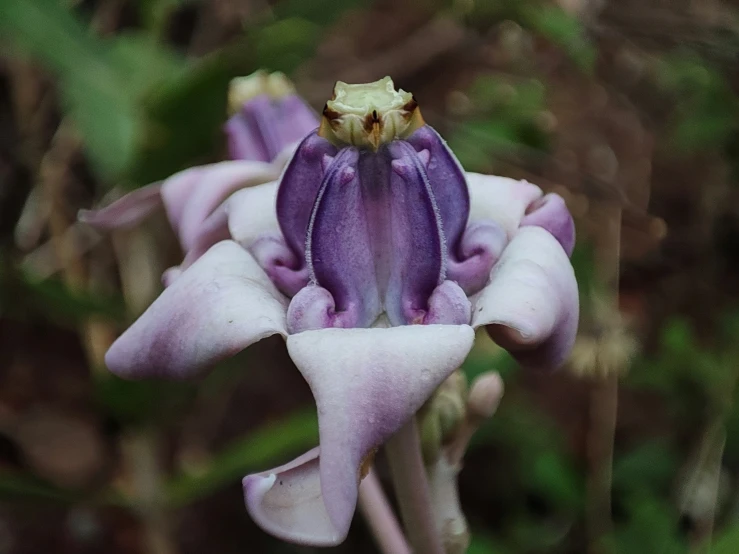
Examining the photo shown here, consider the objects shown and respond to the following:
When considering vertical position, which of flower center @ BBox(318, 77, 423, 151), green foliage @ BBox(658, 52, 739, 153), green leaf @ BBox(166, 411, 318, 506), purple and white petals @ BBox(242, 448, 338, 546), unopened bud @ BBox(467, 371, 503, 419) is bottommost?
green leaf @ BBox(166, 411, 318, 506)

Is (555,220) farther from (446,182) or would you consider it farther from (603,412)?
(603,412)

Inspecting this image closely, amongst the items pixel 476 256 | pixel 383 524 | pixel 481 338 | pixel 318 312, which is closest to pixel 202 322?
pixel 318 312

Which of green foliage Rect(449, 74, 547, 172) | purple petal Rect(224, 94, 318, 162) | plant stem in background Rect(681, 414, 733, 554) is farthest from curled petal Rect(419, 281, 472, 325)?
plant stem in background Rect(681, 414, 733, 554)

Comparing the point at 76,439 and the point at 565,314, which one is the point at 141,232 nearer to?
the point at 76,439

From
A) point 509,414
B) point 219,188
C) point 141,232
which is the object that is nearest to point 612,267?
point 509,414

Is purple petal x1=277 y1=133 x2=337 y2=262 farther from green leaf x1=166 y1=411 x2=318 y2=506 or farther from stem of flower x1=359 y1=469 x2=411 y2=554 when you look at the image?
green leaf x1=166 y1=411 x2=318 y2=506

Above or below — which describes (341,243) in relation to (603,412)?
above

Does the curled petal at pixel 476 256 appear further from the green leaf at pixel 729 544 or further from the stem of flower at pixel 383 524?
the green leaf at pixel 729 544
